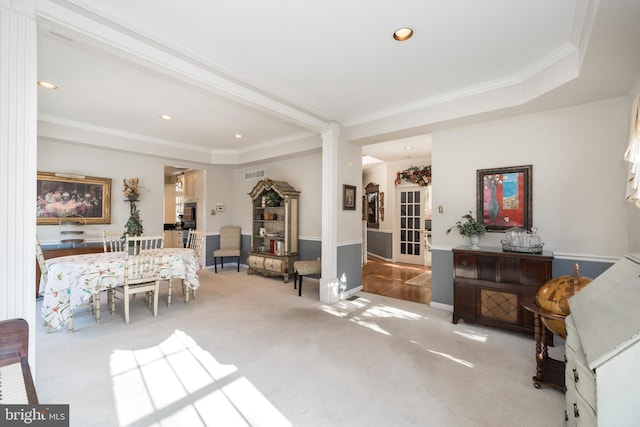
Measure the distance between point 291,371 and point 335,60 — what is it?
112 inches

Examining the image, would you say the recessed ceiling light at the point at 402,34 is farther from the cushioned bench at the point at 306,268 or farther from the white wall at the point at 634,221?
the cushioned bench at the point at 306,268

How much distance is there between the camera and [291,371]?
240 cm

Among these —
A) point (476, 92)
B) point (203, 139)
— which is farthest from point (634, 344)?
point (203, 139)

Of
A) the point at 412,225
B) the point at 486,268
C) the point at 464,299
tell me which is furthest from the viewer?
the point at 412,225

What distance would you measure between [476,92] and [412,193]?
15.0 feet

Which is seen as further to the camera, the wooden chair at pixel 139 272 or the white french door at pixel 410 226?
the white french door at pixel 410 226

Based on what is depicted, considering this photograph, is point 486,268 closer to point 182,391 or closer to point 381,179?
point 182,391

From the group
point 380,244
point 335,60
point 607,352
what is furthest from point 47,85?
point 380,244

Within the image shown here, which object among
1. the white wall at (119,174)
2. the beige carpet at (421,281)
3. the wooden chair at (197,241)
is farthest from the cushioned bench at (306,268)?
the white wall at (119,174)

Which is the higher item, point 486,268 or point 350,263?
point 486,268

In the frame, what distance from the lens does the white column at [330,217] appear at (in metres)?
4.33

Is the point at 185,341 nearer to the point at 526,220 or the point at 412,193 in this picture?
the point at 526,220

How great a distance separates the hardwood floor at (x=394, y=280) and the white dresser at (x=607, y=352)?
2721mm

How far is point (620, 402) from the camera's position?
1124 millimetres
